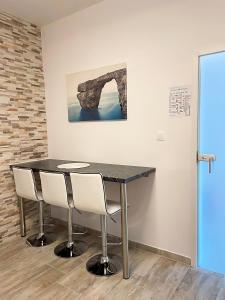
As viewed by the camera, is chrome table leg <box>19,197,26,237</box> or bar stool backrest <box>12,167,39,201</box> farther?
chrome table leg <box>19,197,26,237</box>

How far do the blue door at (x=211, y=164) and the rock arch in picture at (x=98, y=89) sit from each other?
807 millimetres

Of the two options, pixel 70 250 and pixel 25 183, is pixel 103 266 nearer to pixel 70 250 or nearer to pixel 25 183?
pixel 70 250

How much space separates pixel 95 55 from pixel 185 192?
6.02 ft

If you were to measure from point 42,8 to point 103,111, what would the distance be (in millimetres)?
1396

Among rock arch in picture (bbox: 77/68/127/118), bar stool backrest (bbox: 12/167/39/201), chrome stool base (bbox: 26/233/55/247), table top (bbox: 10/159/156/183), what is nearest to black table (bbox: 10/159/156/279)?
table top (bbox: 10/159/156/183)

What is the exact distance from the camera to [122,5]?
2525 millimetres

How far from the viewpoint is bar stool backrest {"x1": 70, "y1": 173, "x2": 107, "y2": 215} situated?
6.80ft

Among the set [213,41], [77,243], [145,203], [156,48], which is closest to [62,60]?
[156,48]

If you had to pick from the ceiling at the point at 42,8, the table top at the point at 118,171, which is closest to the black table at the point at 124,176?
the table top at the point at 118,171

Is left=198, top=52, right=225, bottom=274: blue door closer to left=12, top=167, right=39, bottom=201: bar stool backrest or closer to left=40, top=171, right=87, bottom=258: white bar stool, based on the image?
left=40, top=171, right=87, bottom=258: white bar stool

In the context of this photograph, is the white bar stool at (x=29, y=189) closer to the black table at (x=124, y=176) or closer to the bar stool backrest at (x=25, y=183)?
the bar stool backrest at (x=25, y=183)

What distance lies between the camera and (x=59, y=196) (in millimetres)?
2385

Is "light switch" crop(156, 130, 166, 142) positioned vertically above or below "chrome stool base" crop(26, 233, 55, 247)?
above

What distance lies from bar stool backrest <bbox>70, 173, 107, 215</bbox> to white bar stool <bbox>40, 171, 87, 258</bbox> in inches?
6.8
